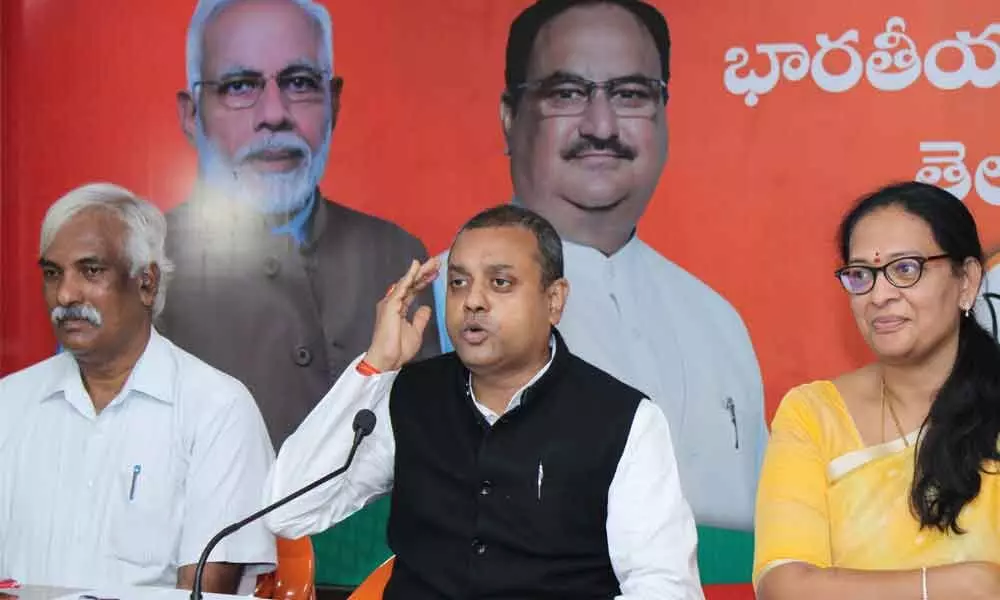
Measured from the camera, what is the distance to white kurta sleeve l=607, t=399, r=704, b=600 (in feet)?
7.62

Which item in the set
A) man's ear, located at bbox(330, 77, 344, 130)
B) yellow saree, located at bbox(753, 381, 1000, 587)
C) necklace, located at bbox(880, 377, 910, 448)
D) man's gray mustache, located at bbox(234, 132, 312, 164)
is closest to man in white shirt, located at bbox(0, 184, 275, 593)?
man's gray mustache, located at bbox(234, 132, 312, 164)

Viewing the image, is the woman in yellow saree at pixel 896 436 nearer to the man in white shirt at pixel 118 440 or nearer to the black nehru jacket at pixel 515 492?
the black nehru jacket at pixel 515 492

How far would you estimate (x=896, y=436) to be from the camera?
2.40m

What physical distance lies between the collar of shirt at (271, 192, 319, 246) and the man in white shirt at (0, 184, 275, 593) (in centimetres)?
65

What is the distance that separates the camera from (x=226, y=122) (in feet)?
13.1

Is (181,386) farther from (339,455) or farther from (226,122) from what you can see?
(226,122)

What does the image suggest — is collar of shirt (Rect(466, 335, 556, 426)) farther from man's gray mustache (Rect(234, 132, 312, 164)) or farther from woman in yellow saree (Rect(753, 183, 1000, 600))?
man's gray mustache (Rect(234, 132, 312, 164))

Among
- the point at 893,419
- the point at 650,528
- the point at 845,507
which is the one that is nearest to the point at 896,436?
the point at 893,419

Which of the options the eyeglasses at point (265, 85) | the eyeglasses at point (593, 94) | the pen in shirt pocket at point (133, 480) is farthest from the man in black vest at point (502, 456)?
the eyeglasses at point (265, 85)

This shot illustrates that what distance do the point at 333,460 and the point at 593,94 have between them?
5.40 ft

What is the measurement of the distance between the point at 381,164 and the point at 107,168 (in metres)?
1.05

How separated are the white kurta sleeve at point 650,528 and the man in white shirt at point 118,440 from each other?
1.05m

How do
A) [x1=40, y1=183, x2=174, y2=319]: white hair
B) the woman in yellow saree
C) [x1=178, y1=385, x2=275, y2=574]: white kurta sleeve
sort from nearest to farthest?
the woman in yellow saree
[x1=178, y1=385, x2=275, y2=574]: white kurta sleeve
[x1=40, y1=183, x2=174, y2=319]: white hair

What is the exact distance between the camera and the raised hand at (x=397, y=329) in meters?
2.66
